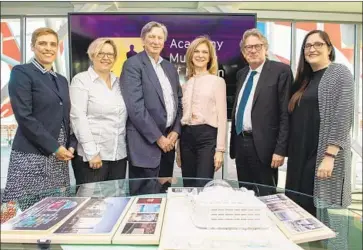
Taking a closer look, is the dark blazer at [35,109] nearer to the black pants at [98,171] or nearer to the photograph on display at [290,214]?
the black pants at [98,171]

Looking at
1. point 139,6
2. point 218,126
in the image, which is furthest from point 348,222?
point 139,6

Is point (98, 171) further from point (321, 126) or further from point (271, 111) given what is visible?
point (321, 126)

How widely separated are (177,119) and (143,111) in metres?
0.30

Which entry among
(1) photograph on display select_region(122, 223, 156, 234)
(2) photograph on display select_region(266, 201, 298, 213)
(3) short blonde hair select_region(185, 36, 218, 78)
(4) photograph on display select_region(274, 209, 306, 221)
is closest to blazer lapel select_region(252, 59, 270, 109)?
(3) short blonde hair select_region(185, 36, 218, 78)

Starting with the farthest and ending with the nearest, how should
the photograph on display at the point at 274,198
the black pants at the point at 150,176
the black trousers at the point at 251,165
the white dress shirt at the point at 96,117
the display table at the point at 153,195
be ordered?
the black trousers at the point at 251,165 → the white dress shirt at the point at 96,117 → the black pants at the point at 150,176 → the photograph on display at the point at 274,198 → the display table at the point at 153,195

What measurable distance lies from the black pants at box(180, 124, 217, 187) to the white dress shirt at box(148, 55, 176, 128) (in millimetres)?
137

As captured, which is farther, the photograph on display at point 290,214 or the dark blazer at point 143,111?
the dark blazer at point 143,111

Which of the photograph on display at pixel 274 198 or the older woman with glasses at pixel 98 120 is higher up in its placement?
the older woman with glasses at pixel 98 120

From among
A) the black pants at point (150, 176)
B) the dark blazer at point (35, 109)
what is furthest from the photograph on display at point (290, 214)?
the dark blazer at point (35, 109)

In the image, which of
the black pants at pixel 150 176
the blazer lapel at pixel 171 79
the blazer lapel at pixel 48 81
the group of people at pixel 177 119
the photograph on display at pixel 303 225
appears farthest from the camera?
the blazer lapel at pixel 171 79

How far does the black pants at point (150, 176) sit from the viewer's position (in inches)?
75.2

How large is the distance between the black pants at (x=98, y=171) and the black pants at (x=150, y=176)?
0.10 m

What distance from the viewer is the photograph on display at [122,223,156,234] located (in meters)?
1.06

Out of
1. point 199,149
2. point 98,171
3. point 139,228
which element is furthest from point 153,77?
point 139,228
